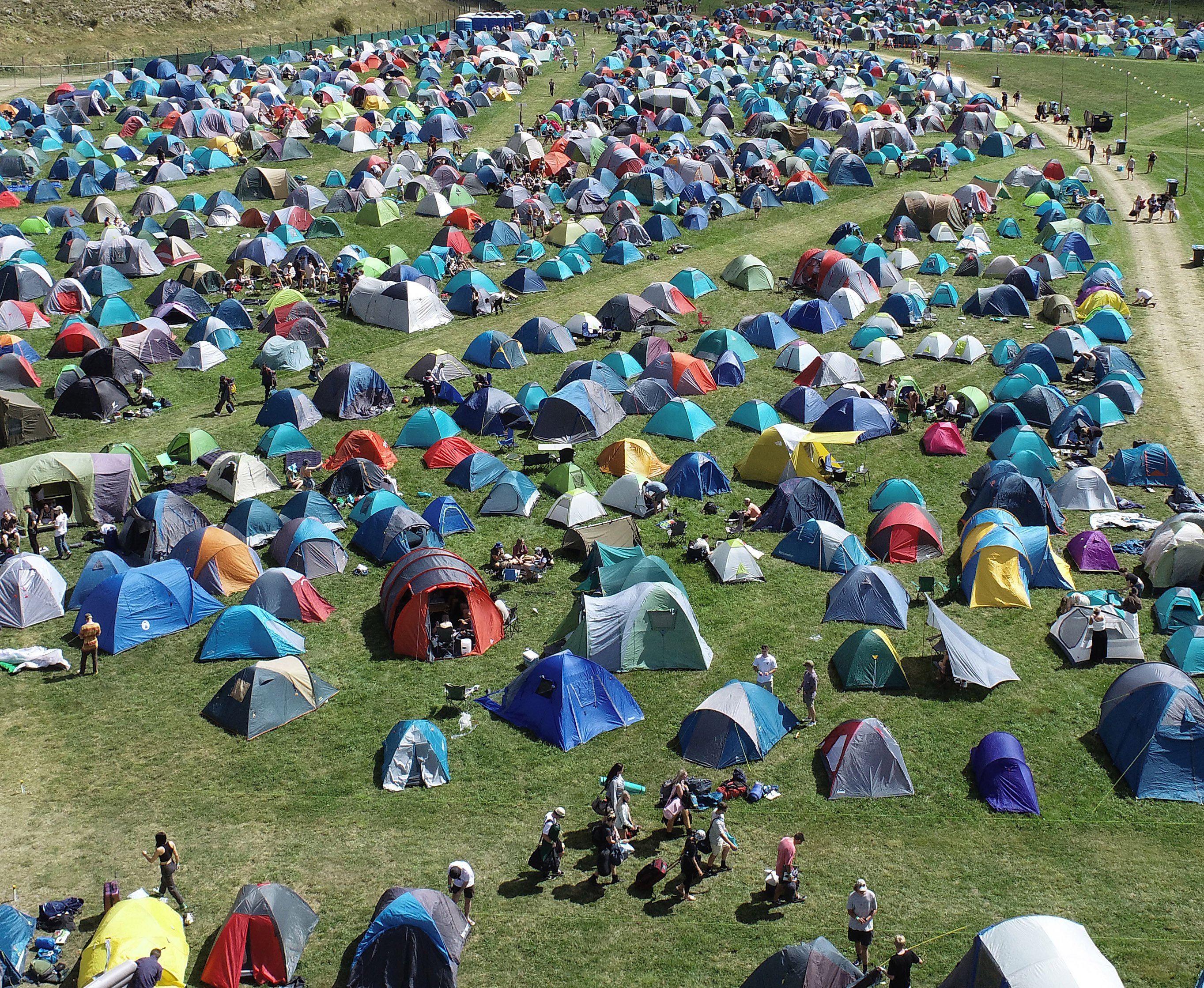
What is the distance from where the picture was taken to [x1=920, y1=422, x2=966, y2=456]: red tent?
32.9 m

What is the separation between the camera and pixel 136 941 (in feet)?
49.0

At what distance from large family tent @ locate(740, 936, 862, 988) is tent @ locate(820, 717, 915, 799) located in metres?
4.85

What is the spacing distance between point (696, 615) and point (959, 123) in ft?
174

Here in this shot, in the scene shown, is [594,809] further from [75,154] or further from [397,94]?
[397,94]

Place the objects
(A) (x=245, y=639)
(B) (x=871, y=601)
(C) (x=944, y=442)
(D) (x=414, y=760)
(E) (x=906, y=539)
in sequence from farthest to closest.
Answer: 1. (C) (x=944, y=442)
2. (E) (x=906, y=539)
3. (B) (x=871, y=601)
4. (A) (x=245, y=639)
5. (D) (x=414, y=760)

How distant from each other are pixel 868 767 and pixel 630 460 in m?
13.3

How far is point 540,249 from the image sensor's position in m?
49.0

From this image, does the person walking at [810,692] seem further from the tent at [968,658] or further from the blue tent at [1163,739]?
the blue tent at [1163,739]

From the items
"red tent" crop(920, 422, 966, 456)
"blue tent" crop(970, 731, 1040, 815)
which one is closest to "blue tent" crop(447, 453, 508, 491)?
"red tent" crop(920, 422, 966, 456)

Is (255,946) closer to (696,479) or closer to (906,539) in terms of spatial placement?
(906,539)

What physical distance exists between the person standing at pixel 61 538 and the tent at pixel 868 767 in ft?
59.9

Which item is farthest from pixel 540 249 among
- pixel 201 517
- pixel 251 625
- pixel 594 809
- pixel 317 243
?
pixel 594 809

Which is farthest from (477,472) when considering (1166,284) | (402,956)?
(1166,284)

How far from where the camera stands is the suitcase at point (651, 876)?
17078mm
